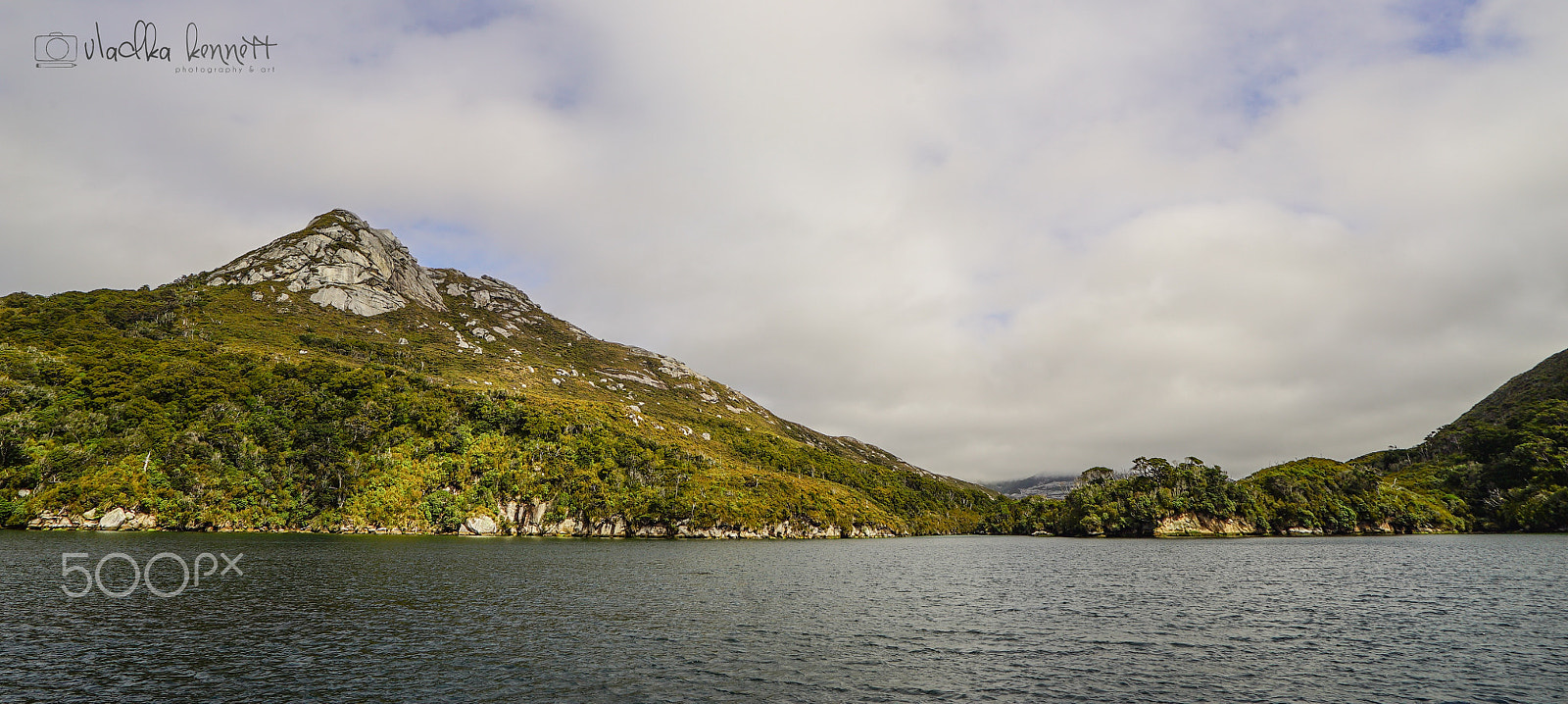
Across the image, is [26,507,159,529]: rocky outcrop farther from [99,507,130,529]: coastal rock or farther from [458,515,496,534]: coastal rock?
[458,515,496,534]: coastal rock

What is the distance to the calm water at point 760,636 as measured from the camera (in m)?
36.6

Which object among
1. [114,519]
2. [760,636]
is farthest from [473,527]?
[760,636]

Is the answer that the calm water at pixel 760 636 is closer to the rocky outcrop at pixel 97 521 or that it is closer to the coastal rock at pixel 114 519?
the rocky outcrop at pixel 97 521

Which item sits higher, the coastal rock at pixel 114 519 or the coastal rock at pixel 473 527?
the coastal rock at pixel 114 519

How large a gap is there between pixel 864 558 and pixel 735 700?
4771 inches

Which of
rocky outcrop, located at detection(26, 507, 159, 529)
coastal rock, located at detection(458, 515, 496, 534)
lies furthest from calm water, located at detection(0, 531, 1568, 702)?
coastal rock, located at detection(458, 515, 496, 534)

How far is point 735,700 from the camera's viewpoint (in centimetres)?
3472

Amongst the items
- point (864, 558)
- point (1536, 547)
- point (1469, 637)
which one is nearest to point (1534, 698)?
point (1469, 637)

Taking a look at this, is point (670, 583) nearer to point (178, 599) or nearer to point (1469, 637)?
point (178, 599)

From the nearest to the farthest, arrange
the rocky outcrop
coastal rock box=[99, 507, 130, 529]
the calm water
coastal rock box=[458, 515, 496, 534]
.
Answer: the calm water
the rocky outcrop
coastal rock box=[99, 507, 130, 529]
coastal rock box=[458, 515, 496, 534]

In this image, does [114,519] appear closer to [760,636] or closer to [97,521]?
[97,521]

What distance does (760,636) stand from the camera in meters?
52.5

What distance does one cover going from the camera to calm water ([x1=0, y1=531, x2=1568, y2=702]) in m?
36.6

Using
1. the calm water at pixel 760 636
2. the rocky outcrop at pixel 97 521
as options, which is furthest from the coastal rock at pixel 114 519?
the calm water at pixel 760 636
